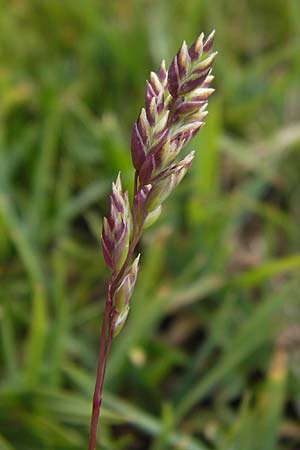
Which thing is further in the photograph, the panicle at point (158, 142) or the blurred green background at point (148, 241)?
the blurred green background at point (148, 241)

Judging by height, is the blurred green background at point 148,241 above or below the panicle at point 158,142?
above

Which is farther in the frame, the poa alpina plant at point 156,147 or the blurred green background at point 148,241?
the blurred green background at point 148,241

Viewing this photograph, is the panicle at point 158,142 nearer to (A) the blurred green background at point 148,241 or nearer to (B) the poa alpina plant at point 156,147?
(B) the poa alpina plant at point 156,147

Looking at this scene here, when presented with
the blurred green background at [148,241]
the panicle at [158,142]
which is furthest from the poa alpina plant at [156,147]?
the blurred green background at [148,241]

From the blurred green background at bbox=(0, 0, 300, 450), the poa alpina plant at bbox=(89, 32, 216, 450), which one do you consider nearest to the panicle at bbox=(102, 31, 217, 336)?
the poa alpina plant at bbox=(89, 32, 216, 450)

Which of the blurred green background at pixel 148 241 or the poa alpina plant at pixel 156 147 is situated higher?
the blurred green background at pixel 148 241
